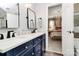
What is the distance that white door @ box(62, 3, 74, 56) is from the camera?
63.6 inches

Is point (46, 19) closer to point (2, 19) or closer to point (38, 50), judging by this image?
point (38, 50)

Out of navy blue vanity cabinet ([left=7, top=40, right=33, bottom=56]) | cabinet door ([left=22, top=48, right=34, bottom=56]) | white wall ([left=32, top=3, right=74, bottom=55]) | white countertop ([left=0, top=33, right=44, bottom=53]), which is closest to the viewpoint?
white countertop ([left=0, top=33, right=44, bottom=53])

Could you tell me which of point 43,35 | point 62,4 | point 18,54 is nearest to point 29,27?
point 43,35

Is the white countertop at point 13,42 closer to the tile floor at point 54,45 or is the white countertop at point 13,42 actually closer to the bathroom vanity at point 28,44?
the bathroom vanity at point 28,44

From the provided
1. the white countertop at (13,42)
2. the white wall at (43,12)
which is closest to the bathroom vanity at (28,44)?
the white countertop at (13,42)

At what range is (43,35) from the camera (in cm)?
166

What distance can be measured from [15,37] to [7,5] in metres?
0.46

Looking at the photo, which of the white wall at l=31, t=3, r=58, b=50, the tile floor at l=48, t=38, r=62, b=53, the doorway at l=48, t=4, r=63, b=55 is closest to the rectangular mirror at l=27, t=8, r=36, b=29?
the white wall at l=31, t=3, r=58, b=50

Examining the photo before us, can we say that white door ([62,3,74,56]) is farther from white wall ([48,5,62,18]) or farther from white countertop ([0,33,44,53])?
white countertop ([0,33,44,53])

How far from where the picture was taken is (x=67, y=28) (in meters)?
1.62

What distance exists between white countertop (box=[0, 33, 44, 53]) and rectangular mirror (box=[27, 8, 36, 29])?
0.13 m

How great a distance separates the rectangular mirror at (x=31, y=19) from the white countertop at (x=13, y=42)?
5.2 inches

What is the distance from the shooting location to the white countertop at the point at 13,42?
118 centimetres

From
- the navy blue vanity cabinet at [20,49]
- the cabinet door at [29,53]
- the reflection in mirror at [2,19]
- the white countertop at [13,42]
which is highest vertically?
the reflection in mirror at [2,19]
